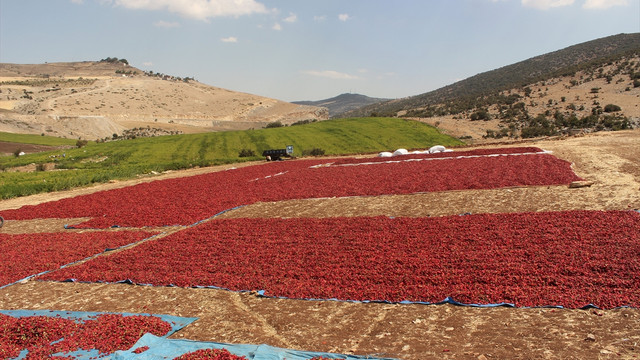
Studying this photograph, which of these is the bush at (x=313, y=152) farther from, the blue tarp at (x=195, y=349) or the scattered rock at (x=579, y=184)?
the blue tarp at (x=195, y=349)

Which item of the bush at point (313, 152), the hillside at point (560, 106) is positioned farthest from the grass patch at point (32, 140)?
the hillside at point (560, 106)

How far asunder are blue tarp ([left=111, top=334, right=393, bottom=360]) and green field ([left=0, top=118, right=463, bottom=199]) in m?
26.4

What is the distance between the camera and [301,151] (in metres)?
45.5

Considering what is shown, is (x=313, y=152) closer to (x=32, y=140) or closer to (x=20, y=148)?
(x=20, y=148)

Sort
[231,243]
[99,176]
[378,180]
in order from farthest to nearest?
[99,176] → [378,180] → [231,243]

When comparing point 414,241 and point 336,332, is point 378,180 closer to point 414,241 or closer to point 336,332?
point 414,241

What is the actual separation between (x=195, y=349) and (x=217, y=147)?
43.4 meters

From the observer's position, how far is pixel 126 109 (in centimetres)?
9931

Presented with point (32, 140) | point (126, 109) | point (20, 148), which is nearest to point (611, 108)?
point (20, 148)

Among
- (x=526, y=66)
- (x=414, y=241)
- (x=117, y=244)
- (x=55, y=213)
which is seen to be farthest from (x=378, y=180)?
(x=526, y=66)

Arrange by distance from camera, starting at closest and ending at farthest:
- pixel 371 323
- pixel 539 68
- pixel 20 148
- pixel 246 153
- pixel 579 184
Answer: pixel 371 323 < pixel 579 184 < pixel 246 153 < pixel 20 148 < pixel 539 68

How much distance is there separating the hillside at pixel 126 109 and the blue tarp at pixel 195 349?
75428 millimetres

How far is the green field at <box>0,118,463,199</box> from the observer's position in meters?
35.7

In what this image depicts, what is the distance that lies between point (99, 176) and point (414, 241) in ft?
86.2
